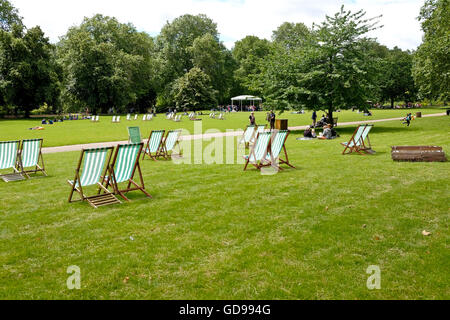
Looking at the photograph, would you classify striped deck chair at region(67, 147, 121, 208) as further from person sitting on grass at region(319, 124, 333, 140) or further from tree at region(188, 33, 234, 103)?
tree at region(188, 33, 234, 103)

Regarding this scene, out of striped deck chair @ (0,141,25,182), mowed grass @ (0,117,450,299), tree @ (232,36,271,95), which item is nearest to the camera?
mowed grass @ (0,117,450,299)

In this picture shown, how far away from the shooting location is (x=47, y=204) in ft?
21.9

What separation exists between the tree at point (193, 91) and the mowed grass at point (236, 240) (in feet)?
186

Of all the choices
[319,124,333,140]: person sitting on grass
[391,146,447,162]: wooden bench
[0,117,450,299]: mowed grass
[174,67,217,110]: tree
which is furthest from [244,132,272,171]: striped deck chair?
[174,67,217,110]: tree

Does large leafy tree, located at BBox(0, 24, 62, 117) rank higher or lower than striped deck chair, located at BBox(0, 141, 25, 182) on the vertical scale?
higher

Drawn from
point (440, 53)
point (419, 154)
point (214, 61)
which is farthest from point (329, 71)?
point (214, 61)

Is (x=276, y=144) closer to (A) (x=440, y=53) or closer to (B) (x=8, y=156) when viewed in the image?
(B) (x=8, y=156)

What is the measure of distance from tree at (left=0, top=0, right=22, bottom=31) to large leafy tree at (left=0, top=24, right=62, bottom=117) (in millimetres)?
10803

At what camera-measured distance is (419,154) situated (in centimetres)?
1033

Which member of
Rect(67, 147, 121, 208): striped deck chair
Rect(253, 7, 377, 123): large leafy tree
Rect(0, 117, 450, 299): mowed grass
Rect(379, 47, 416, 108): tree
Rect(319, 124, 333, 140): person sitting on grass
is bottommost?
Rect(0, 117, 450, 299): mowed grass

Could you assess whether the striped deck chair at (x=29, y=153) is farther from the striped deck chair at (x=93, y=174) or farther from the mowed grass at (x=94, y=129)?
the mowed grass at (x=94, y=129)

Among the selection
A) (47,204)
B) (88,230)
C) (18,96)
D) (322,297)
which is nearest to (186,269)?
(322,297)

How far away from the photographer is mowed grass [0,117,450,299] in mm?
3547
